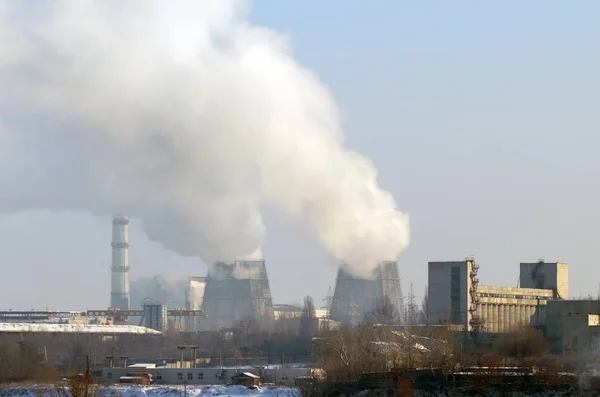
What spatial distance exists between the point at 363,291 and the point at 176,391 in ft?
245

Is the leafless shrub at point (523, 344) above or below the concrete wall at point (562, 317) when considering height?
below

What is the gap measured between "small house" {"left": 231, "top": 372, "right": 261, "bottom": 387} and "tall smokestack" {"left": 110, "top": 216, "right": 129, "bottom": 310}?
423 feet

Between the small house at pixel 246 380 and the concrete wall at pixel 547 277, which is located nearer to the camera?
the small house at pixel 246 380

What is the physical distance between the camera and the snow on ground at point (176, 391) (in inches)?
2009

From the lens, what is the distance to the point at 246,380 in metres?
55.8

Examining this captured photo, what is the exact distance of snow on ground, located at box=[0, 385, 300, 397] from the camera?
51.0 m

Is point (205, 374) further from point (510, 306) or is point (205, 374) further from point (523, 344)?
point (510, 306)

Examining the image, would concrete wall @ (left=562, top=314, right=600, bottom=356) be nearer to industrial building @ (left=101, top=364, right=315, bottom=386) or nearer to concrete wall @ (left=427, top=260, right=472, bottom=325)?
concrete wall @ (left=427, top=260, right=472, bottom=325)

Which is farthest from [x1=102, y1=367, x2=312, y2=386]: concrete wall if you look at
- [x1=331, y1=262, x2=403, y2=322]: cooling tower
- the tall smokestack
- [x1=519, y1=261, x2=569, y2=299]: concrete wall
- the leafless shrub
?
the tall smokestack

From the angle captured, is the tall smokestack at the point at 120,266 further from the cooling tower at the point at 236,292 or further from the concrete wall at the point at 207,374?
the concrete wall at the point at 207,374

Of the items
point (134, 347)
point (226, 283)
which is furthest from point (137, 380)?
point (226, 283)

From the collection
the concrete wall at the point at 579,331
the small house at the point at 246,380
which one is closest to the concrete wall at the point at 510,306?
the concrete wall at the point at 579,331

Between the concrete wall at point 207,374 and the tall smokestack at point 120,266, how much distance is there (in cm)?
12136

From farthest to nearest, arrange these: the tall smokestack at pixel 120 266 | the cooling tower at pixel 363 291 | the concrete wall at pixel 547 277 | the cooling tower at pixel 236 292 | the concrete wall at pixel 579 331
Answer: the tall smokestack at pixel 120 266 < the cooling tower at pixel 236 292 < the cooling tower at pixel 363 291 < the concrete wall at pixel 547 277 < the concrete wall at pixel 579 331
